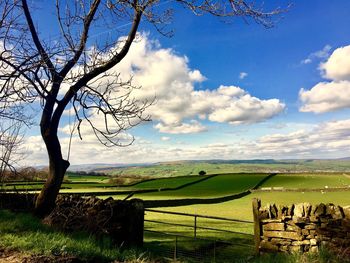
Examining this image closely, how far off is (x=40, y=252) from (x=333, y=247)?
255 inches

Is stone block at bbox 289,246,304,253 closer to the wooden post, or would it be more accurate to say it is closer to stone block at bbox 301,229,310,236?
stone block at bbox 301,229,310,236

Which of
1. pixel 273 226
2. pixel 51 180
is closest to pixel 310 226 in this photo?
pixel 273 226

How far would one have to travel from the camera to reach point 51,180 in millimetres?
10164

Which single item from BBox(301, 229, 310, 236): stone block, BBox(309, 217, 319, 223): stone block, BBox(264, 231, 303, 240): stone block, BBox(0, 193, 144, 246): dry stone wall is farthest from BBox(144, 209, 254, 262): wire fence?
BBox(309, 217, 319, 223): stone block

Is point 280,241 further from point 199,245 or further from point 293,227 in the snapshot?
point 199,245

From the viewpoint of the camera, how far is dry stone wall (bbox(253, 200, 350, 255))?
9320 millimetres

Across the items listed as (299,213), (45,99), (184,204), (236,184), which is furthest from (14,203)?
(236,184)

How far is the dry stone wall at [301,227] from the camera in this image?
9320 mm

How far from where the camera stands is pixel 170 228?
19.1 m

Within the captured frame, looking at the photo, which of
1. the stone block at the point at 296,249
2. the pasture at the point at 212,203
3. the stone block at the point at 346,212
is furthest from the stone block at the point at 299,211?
the pasture at the point at 212,203

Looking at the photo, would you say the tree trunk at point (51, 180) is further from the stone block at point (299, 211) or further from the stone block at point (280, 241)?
the stone block at point (299, 211)

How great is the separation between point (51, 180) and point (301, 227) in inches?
251

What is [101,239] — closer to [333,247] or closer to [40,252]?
[40,252]

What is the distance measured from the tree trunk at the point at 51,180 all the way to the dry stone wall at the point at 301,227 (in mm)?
5322
